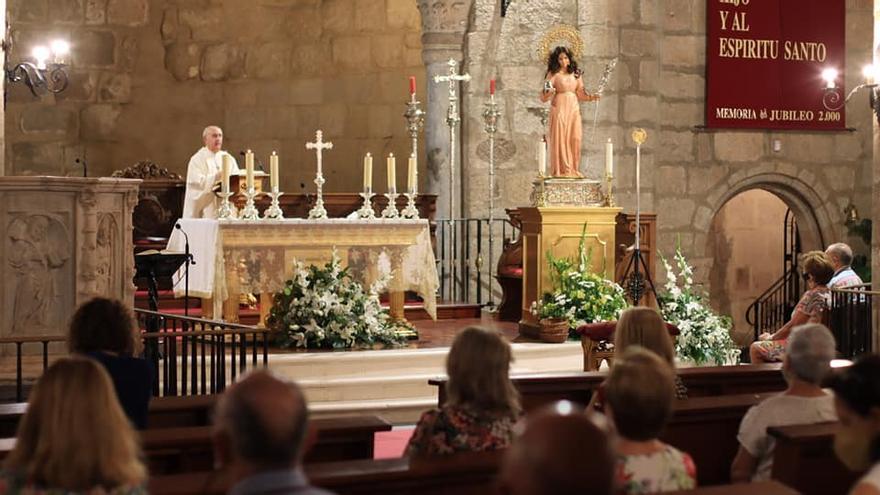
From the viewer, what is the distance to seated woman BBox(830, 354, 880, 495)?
3277mm

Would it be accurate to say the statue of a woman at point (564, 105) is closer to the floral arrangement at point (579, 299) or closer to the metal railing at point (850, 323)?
the floral arrangement at point (579, 299)

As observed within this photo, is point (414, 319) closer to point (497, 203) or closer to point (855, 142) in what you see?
point (497, 203)

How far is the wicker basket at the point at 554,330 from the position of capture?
10.4 meters

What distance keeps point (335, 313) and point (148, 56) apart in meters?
6.85

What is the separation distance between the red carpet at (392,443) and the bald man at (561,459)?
492 cm

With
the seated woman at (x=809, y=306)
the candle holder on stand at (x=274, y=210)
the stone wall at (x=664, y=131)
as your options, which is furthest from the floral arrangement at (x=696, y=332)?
A: the stone wall at (x=664, y=131)

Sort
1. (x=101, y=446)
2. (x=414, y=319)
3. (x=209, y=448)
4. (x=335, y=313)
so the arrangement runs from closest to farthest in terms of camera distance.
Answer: (x=101, y=446) < (x=209, y=448) < (x=335, y=313) < (x=414, y=319)

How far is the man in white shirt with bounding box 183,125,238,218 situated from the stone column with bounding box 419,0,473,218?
300 centimetres

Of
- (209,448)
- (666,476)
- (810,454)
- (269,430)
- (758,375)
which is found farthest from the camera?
(758,375)

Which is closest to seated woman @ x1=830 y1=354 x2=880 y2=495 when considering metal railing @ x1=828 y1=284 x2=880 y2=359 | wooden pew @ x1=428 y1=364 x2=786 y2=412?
wooden pew @ x1=428 y1=364 x2=786 y2=412

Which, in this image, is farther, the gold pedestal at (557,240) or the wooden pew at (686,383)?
the gold pedestal at (557,240)

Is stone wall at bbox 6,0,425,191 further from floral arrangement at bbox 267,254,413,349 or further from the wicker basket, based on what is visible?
floral arrangement at bbox 267,254,413,349

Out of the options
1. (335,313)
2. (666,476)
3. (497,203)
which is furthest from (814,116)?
(666,476)

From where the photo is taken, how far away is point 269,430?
2.43 meters
